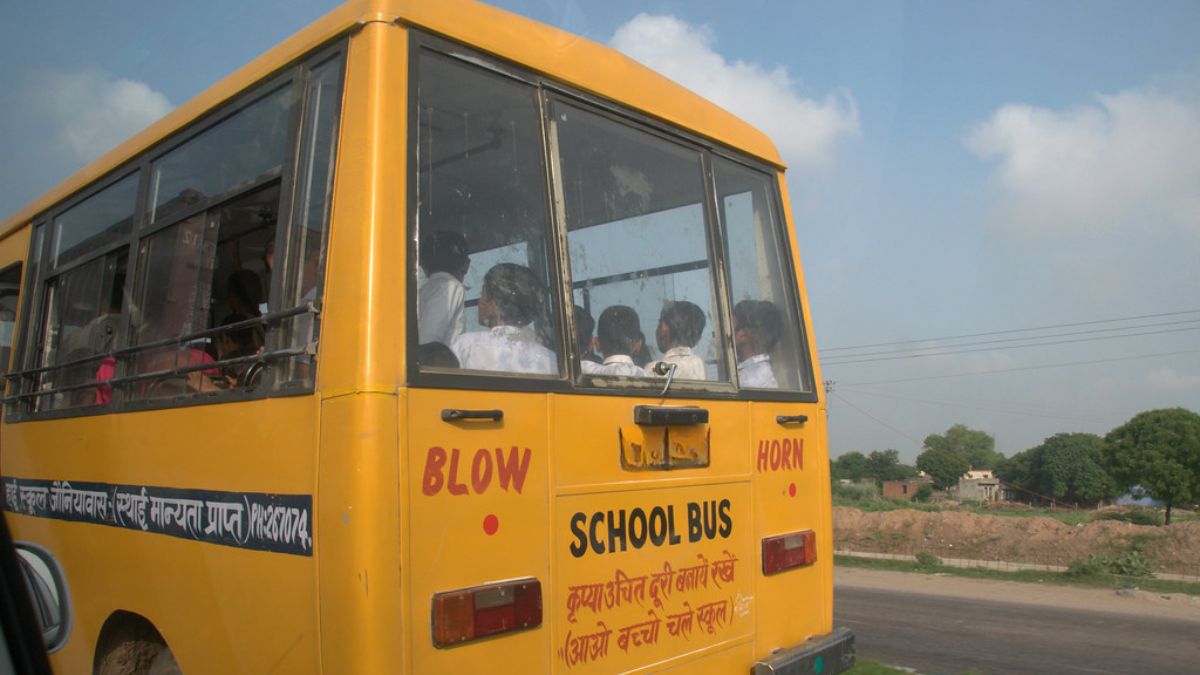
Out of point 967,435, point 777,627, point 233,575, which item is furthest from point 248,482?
point 967,435

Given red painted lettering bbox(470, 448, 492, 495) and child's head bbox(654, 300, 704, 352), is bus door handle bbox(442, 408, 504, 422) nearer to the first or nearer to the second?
red painted lettering bbox(470, 448, 492, 495)

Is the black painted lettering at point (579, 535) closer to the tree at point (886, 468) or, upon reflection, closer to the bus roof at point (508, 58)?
the bus roof at point (508, 58)

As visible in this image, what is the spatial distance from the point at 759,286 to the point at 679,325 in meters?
0.67

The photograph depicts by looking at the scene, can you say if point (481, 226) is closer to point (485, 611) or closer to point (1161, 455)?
point (485, 611)

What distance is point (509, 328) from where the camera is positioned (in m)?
3.07

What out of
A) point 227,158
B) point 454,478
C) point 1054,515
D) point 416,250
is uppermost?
point 227,158

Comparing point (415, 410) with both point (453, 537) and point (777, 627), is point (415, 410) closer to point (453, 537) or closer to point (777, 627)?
point (453, 537)

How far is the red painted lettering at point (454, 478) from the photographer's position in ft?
8.72

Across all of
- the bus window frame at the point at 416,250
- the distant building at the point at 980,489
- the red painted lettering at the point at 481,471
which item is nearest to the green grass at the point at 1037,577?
the bus window frame at the point at 416,250

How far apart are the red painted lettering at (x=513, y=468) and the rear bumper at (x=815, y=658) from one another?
1.54 m

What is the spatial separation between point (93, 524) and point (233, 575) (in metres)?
1.13

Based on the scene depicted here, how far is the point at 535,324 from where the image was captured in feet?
10.2

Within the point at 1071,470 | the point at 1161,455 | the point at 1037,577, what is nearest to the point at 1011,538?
the point at 1037,577

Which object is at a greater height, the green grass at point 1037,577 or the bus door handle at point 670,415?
the bus door handle at point 670,415
